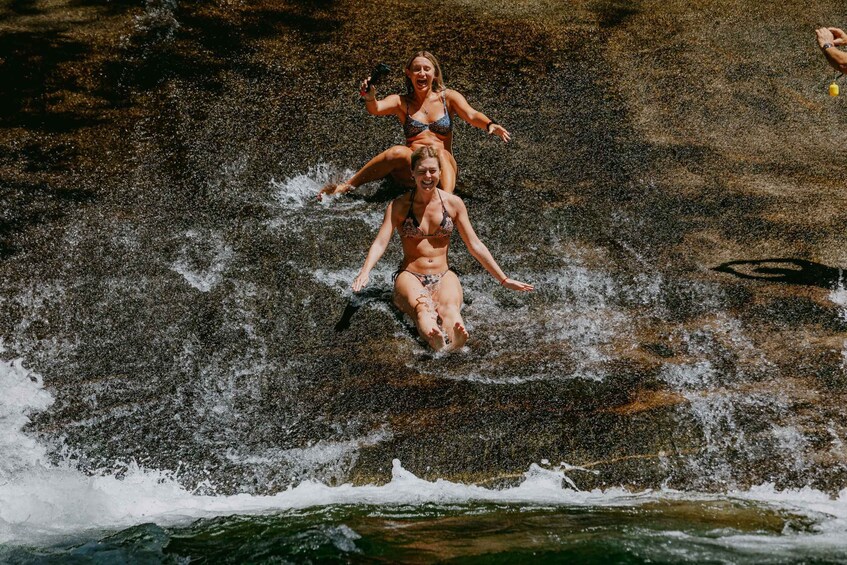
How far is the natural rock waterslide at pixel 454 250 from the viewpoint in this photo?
17.9 ft

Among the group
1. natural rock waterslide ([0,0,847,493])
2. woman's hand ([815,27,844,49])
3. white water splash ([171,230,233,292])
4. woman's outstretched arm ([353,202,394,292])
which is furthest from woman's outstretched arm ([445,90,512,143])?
woman's hand ([815,27,844,49])

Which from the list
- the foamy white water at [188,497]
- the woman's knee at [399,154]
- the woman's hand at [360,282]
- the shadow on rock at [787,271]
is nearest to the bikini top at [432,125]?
the woman's knee at [399,154]

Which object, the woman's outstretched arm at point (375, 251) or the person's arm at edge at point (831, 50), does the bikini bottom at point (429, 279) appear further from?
the person's arm at edge at point (831, 50)

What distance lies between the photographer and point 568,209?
24.7 ft

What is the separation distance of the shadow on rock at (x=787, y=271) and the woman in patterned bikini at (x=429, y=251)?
1851 millimetres

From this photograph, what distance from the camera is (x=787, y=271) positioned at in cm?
676

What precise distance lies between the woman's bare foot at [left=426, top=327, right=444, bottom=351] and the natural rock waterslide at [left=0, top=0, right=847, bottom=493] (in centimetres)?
10

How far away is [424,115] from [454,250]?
1.15 metres

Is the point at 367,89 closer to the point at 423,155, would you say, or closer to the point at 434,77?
the point at 434,77

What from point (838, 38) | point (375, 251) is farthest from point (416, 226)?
point (838, 38)

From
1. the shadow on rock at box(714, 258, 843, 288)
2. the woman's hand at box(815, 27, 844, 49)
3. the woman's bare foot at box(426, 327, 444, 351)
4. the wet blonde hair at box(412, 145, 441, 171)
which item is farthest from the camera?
the shadow on rock at box(714, 258, 843, 288)

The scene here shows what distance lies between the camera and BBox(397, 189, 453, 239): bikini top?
6.14 meters

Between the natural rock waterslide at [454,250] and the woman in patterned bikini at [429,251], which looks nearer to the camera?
the natural rock waterslide at [454,250]

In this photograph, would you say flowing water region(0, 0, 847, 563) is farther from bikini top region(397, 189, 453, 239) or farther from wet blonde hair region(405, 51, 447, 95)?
wet blonde hair region(405, 51, 447, 95)
